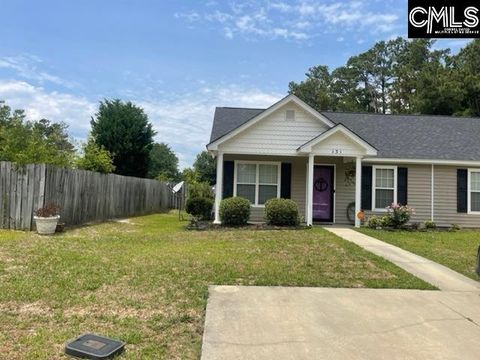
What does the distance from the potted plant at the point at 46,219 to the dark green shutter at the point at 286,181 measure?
749 centimetres

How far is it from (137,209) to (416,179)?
12.7 m

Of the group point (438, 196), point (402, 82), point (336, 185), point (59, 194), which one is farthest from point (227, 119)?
point (402, 82)

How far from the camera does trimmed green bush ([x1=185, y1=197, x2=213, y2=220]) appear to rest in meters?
15.9

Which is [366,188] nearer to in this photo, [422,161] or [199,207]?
[422,161]

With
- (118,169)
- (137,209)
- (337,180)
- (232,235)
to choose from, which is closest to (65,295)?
(232,235)

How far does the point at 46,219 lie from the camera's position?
39.0 ft

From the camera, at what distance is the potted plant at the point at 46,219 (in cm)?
1191

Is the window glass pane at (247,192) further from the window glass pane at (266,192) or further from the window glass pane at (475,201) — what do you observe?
the window glass pane at (475,201)

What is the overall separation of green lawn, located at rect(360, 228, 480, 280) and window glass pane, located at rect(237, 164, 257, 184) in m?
4.15

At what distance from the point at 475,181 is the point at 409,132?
10.2 feet

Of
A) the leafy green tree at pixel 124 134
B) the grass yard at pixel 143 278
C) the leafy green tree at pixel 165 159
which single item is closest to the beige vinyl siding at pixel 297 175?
the grass yard at pixel 143 278

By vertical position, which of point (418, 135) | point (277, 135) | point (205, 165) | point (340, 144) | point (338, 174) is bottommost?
point (338, 174)

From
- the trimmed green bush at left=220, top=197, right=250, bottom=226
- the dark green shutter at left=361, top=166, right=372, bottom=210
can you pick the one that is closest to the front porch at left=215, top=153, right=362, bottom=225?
the dark green shutter at left=361, top=166, right=372, bottom=210

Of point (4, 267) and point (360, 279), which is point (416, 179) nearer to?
point (360, 279)
